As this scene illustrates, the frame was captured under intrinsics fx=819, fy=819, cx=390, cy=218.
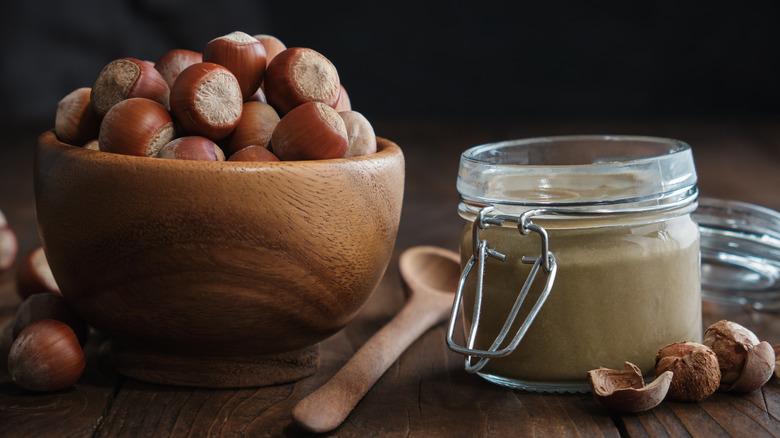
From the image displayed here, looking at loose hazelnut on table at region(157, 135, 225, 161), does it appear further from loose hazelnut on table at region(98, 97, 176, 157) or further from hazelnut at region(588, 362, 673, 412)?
hazelnut at region(588, 362, 673, 412)

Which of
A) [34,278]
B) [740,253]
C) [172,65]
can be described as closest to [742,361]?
[740,253]

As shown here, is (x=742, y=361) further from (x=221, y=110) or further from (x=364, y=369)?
(x=221, y=110)

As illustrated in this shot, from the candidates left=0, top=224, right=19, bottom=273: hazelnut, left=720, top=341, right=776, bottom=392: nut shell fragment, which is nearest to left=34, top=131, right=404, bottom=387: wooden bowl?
left=720, top=341, right=776, bottom=392: nut shell fragment

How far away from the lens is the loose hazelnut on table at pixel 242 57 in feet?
2.36

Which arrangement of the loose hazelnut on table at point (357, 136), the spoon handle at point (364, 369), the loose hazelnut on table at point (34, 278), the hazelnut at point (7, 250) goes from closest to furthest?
the spoon handle at point (364, 369)
the loose hazelnut on table at point (357, 136)
the loose hazelnut on table at point (34, 278)
the hazelnut at point (7, 250)

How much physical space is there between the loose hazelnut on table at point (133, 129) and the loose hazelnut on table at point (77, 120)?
0.07 meters

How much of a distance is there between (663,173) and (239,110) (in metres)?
0.37

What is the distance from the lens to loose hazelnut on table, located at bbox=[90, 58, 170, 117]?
708 mm

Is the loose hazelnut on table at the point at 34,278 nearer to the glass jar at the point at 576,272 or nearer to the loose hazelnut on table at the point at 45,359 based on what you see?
the loose hazelnut on table at the point at 45,359

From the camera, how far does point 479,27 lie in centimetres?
270

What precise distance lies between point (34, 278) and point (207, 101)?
1.24 ft

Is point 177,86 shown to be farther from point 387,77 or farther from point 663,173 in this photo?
point 387,77

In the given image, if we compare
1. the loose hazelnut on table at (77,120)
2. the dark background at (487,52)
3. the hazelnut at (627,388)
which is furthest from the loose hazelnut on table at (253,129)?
the dark background at (487,52)

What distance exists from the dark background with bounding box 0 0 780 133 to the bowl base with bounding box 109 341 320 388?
1.83 meters
